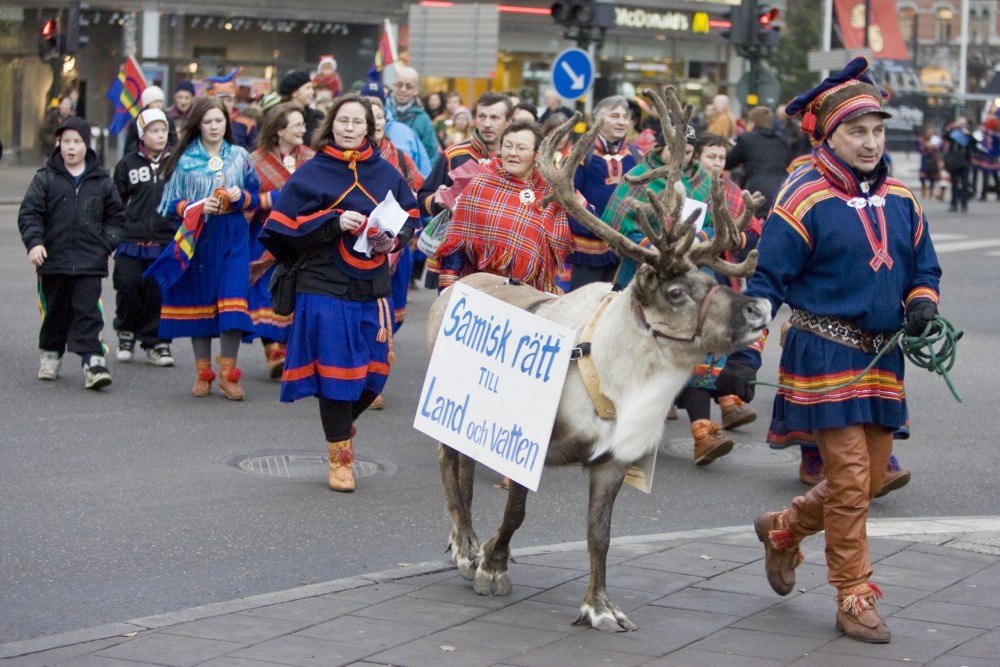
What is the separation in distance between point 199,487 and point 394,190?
187cm

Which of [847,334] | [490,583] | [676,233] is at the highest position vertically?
[676,233]

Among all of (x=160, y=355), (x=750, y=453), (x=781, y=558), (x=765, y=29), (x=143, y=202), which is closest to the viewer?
(x=781, y=558)

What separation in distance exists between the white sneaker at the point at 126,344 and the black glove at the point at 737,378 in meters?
7.15

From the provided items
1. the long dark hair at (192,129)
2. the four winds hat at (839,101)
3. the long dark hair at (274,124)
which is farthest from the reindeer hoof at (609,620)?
the long dark hair at (192,129)

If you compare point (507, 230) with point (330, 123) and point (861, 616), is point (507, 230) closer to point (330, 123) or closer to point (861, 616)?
point (330, 123)

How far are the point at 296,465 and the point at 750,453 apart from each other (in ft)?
9.31

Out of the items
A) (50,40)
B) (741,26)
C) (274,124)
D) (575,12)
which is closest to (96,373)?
(274,124)

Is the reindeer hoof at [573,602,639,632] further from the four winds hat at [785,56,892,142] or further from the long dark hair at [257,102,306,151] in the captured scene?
the long dark hair at [257,102,306,151]

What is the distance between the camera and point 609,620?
5602mm

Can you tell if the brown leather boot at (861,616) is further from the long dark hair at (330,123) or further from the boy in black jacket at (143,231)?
the boy in black jacket at (143,231)

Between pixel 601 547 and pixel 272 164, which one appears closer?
pixel 601 547

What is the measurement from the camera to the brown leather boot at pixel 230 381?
10523 millimetres

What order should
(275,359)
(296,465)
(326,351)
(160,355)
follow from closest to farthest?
(326,351), (296,465), (275,359), (160,355)

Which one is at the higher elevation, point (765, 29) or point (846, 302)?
point (765, 29)
